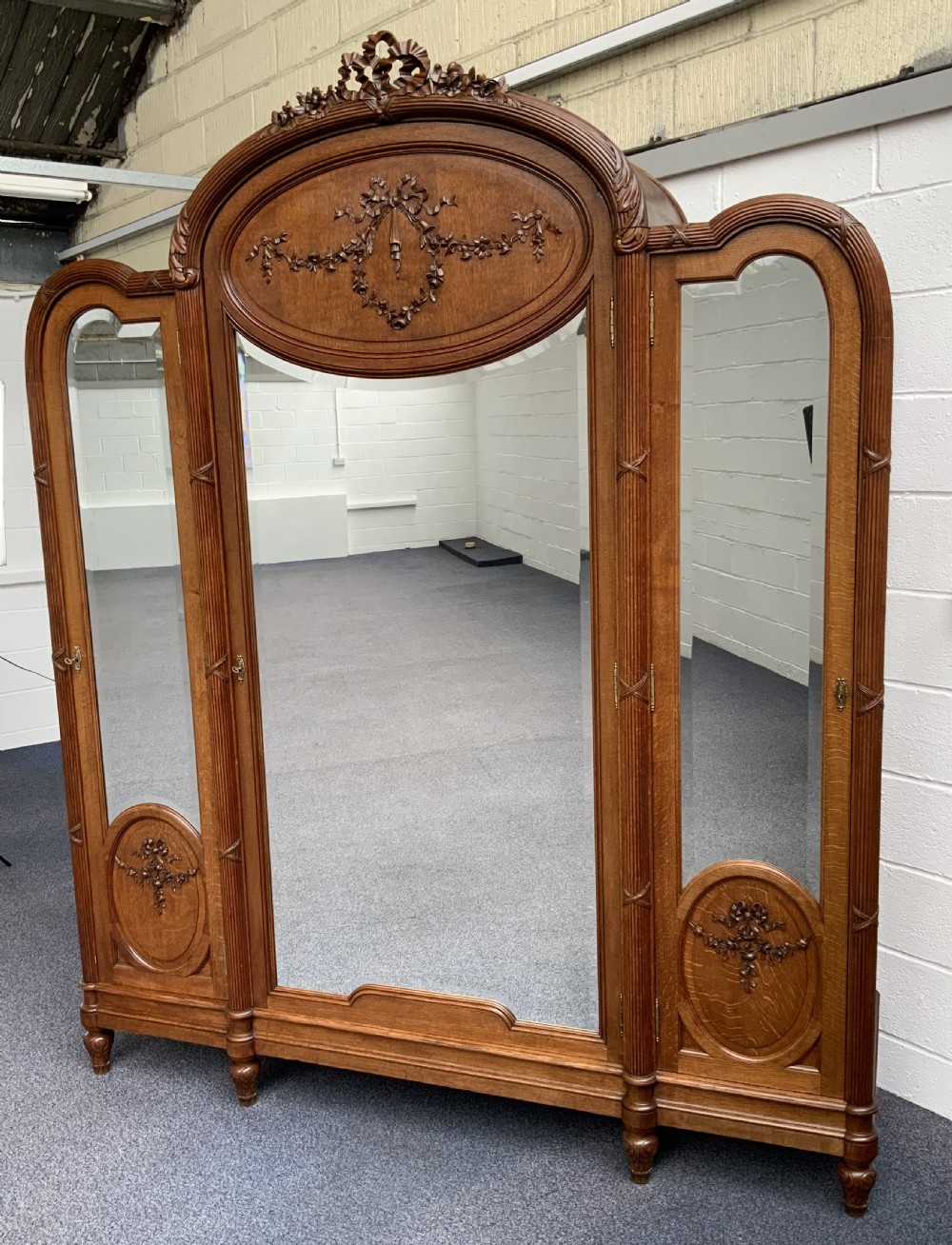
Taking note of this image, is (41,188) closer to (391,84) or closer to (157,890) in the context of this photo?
(391,84)

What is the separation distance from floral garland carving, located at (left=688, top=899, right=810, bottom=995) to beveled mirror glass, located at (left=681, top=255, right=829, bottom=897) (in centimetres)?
10

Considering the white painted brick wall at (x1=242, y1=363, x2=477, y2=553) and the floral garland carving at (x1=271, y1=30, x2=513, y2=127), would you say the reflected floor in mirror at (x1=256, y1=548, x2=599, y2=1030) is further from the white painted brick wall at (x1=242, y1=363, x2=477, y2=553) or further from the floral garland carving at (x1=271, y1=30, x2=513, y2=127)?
the floral garland carving at (x1=271, y1=30, x2=513, y2=127)

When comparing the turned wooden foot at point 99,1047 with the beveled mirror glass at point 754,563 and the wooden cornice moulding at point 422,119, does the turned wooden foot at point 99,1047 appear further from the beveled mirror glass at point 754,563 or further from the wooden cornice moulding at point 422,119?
the wooden cornice moulding at point 422,119

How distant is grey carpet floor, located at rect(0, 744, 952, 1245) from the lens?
1.89 metres

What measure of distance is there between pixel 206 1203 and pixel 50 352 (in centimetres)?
169

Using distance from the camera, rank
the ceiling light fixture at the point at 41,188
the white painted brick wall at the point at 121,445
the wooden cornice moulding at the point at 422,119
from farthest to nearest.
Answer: the ceiling light fixture at the point at 41,188 → the white painted brick wall at the point at 121,445 → the wooden cornice moulding at the point at 422,119

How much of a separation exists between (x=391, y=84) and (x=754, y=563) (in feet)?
3.44

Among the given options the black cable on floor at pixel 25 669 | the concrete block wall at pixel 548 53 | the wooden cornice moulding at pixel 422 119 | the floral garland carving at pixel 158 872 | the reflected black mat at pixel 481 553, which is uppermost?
the concrete block wall at pixel 548 53

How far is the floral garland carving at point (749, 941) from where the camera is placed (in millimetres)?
1914

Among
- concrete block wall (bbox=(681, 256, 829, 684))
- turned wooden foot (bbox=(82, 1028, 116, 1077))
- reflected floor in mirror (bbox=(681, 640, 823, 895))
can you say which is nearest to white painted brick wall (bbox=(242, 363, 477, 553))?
concrete block wall (bbox=(681, 256, 829, 684))

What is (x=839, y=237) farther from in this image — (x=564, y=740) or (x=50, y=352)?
(x=50, y=352)

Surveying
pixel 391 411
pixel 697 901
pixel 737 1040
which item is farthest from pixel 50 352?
pixel 737 1040

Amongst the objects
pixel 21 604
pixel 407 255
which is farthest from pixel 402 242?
pixel 21 604

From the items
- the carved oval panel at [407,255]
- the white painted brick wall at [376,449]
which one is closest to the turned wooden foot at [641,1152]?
the white painted brick wall at [376,449]
